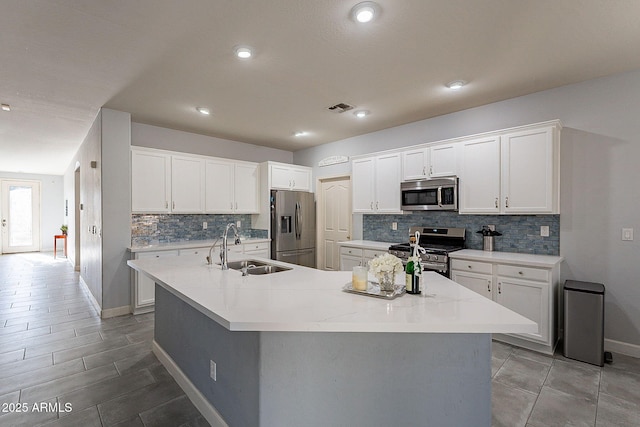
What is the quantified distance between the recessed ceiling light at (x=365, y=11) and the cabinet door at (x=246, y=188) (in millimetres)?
3622

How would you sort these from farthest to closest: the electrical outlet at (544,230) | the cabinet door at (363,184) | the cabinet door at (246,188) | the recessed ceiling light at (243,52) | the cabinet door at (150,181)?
the cabinet door at (246,188)
the cabinet door at (363,184)
the cabinet door at (150,181)
the electrical outlet at (544,230)
the recessed ceiling light at (243,52)

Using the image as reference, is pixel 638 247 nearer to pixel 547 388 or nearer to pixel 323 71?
pixel 547 388

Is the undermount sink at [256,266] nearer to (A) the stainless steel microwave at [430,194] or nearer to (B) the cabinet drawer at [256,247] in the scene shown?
(B) the cabinet drawer at [256,247]

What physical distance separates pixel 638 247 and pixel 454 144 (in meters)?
1.95

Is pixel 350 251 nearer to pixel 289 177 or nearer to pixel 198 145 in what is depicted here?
pixel 289 177

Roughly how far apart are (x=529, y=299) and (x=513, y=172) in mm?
1294

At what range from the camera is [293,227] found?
18.2 feet

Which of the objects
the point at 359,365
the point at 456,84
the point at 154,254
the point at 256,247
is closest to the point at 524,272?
the point at 456,84

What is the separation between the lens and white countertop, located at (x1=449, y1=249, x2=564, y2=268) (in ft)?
9.64

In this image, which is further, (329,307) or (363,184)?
(363,184)

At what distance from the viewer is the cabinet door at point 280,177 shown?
545cm

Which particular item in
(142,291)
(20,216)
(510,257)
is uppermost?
(20,216)

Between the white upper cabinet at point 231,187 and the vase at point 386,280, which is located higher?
the white upper cabinet at point 231,187

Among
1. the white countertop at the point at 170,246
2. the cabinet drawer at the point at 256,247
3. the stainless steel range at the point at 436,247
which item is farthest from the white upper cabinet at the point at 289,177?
the stainless steel range at the point at 436,247
